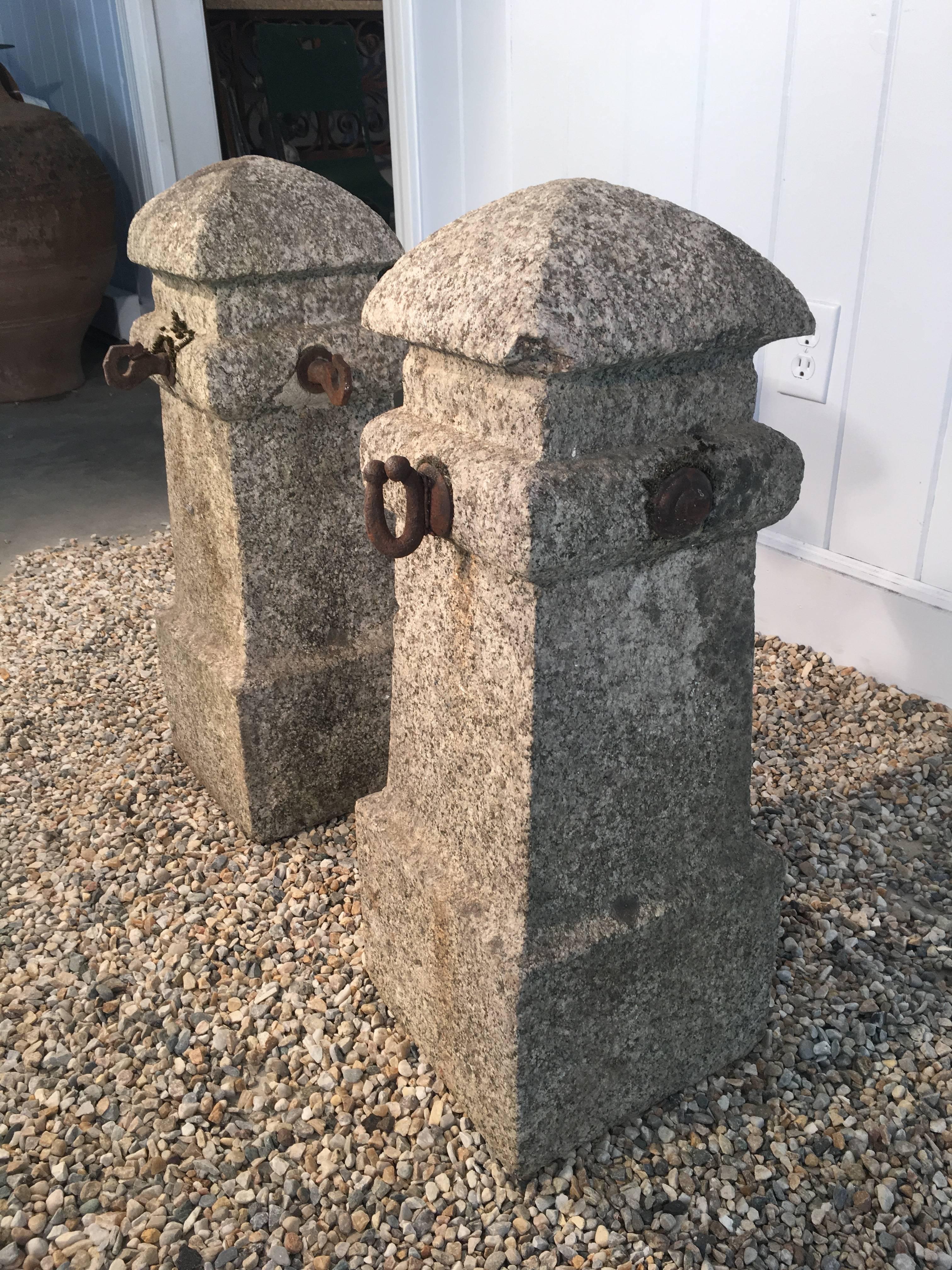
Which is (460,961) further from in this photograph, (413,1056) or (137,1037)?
(137,1037)

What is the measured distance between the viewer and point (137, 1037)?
1817mm

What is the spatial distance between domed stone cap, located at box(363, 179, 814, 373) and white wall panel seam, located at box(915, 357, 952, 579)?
128 cm

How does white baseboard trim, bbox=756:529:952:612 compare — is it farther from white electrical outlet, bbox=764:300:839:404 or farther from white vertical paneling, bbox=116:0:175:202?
white vertical paneling, bbox=116:0:175:202

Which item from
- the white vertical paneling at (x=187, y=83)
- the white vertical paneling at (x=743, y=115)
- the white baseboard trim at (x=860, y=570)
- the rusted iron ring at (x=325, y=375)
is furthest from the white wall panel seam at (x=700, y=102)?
the white vertical paneling at (x=187, y=83)

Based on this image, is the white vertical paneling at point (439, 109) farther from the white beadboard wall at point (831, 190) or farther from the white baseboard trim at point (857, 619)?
the white baseboard trim at point (857, 619)

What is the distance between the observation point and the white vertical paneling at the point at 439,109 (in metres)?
3.53

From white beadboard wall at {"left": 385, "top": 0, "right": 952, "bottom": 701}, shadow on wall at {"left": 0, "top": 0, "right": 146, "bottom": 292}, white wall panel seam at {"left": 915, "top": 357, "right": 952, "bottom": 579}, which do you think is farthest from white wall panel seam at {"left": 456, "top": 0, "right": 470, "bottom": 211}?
shadow on wall at {"left": 0, "top": 0, "right": 146, "bottom": 292}

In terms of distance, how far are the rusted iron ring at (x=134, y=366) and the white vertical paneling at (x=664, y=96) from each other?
1.56 meters

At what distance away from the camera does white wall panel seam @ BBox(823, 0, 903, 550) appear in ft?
7.59

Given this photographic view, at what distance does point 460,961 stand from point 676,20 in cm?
249

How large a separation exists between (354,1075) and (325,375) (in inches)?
48.9

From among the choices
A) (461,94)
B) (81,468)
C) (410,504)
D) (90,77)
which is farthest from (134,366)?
(90,77)

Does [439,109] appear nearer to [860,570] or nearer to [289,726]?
[860,570]

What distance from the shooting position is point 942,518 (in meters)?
2.53
